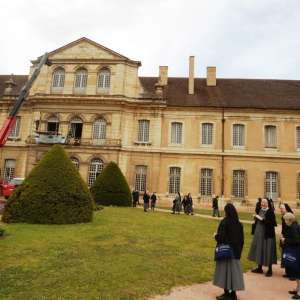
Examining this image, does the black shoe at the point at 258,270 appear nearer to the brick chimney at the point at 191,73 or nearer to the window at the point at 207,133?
the window at the point at 207,133

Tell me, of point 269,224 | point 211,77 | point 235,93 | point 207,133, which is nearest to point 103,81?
point 207,133

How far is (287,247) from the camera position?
6.30 m

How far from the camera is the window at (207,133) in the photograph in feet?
86.4

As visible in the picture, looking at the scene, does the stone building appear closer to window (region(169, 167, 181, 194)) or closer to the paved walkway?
window (region(169, 167, 181, 194))

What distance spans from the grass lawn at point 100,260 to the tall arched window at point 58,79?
17.9m

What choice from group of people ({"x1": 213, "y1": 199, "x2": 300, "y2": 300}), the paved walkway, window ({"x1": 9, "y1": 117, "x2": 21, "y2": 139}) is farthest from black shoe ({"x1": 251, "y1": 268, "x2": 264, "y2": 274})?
window ({"x1": 9, "y1": 117, "x2": 21, "y2": 139})

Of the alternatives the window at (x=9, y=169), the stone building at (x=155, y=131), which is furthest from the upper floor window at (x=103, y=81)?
the window at (x=9, y=169)

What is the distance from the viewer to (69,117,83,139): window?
2688 centimetres

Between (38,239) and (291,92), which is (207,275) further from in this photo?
(291,92)

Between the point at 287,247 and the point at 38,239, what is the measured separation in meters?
6.87

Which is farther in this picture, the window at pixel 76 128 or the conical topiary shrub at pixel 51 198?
the window at pixel 76 128

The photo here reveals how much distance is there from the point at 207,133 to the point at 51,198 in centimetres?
1631

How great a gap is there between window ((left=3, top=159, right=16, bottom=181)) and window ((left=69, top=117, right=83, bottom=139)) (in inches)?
211

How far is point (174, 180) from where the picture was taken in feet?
85.2
